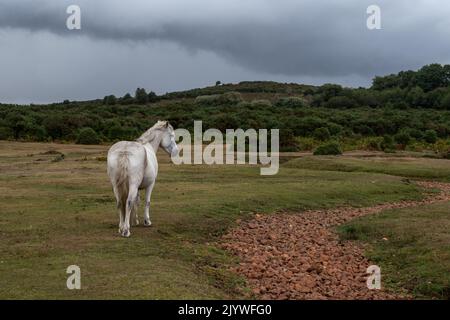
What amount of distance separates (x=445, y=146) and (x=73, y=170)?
40.3 meters

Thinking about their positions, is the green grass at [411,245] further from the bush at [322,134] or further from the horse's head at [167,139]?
the bush at [322,134]

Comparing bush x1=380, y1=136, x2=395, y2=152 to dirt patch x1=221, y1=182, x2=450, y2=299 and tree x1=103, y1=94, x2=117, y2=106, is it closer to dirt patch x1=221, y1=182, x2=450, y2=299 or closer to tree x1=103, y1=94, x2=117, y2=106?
dirt patch x1=221, y1=182, x2=450, y2=299

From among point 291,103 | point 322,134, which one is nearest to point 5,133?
point 322,134

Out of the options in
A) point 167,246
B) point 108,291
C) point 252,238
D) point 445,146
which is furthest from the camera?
point 445,146

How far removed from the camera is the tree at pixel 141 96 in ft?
425

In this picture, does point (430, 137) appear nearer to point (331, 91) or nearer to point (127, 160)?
point (127, 160)

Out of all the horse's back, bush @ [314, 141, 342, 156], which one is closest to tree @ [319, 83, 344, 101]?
bush @ [314, 141, 342, 156]

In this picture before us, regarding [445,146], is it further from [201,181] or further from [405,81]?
[405,81]

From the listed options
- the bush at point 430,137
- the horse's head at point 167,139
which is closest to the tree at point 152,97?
the bush at point 430,137

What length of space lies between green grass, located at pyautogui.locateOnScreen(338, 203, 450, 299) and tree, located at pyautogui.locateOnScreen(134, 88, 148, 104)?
111 meters

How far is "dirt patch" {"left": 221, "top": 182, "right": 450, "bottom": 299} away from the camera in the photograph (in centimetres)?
1180
